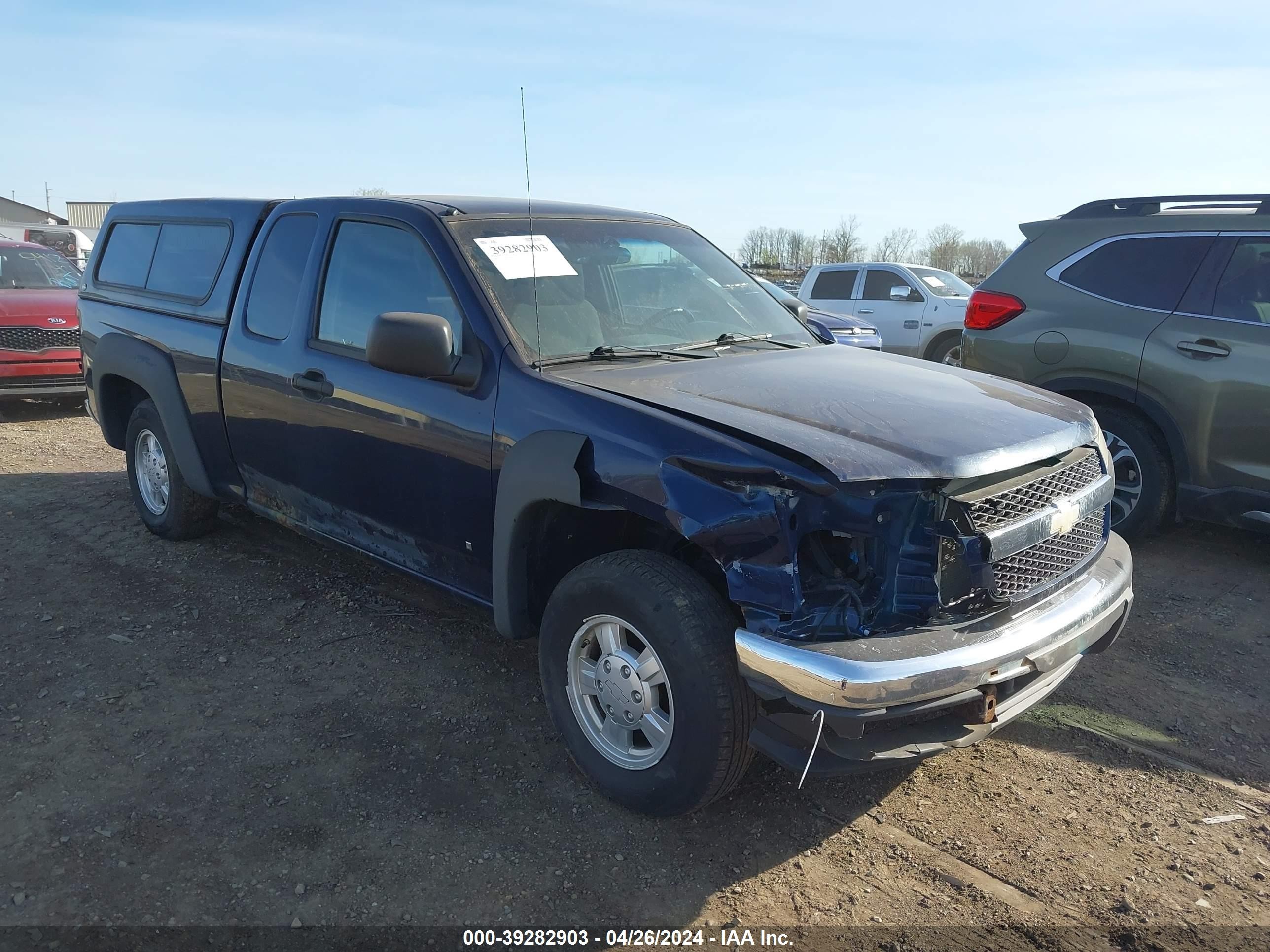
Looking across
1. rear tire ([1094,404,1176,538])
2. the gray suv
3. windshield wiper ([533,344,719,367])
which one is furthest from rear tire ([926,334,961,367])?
windshield wiper ([533,344,719,367])

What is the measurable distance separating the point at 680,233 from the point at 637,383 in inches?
62.5

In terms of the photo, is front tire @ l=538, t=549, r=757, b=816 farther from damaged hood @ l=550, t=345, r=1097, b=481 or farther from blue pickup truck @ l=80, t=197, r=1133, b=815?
damaged hood @ l=550, t=345, r=1097, b=481

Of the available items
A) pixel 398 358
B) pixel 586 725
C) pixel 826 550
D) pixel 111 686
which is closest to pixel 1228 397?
pixel 826 550

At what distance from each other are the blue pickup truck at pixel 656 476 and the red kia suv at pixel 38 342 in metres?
5.50

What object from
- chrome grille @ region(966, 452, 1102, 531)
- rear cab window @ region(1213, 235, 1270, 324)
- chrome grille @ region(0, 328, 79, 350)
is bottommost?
chrome grille @ region(0, 328, 79, 350)

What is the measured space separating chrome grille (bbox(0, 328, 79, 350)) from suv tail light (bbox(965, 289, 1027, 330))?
25.9 feet

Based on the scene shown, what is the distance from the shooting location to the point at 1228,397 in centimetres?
486

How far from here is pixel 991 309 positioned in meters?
5.91

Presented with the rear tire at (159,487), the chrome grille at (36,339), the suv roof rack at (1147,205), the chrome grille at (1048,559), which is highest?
the suv roof rack at (1147,205)

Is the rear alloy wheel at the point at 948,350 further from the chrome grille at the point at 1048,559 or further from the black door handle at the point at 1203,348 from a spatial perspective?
the chrome grille at the point at 1048,559

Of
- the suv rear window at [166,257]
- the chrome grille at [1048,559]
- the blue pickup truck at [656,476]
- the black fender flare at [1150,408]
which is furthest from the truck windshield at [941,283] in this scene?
the chrome grille at [1048,559]

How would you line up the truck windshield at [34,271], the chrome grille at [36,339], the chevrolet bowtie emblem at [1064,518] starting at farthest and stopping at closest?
the truck windshield at [34,271] < the chrome grille at [36,339] < the chevrolet bowtie emblem at [1064,518]

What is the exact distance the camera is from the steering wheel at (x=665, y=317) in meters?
3.74

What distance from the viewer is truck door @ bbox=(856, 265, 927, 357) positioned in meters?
13.1
